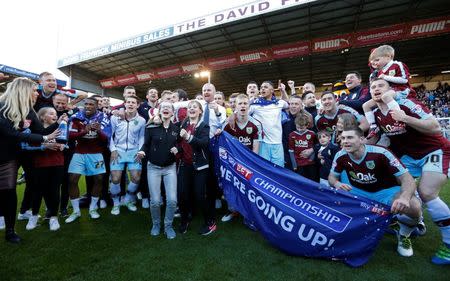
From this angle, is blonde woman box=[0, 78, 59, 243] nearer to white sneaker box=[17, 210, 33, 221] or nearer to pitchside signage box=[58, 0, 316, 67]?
white sneaker box=[17, 210, 33, 221]

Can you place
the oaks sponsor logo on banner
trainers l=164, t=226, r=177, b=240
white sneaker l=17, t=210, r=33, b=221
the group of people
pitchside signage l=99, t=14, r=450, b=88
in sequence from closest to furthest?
the group of people < trainers l=164, t=226, r=177, b=240 < white sneaker l=17, t=210, r=33, b=221 < pitchside signage l=99, t=14, r=450, b=88 < the oaks sponsor logo on banner

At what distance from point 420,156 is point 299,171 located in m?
1.83

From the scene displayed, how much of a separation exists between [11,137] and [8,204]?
0.89 metres

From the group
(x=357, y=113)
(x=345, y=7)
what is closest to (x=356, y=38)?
(x=345, y=7)

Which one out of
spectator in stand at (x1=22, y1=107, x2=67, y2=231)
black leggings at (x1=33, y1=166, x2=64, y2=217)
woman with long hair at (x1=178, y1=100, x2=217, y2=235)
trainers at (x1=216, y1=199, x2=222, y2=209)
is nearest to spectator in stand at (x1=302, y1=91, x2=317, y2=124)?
woman with long hair at (x1=178, y1=100, x2=217, y2=235)

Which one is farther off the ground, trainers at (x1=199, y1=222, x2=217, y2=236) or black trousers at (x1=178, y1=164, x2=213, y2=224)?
black trousers at (x1=178, y1=164, x2=213, y2=224)

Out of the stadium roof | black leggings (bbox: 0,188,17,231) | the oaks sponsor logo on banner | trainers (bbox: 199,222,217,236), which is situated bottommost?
trainers (bbox: 199,222,217,236)

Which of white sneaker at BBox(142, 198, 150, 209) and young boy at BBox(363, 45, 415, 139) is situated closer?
young boy at BBox(363, 45, 415, 139)

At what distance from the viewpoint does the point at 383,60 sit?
10.7 ft

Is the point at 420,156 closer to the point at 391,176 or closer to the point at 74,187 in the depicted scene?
the point at 391,176

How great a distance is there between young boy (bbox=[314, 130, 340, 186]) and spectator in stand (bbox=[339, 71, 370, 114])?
59cm

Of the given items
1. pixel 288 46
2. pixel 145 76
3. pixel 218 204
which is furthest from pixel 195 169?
pixel 145 76

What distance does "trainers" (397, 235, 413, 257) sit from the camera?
2.84m

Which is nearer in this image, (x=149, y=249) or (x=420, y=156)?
(x=420, y=156)
